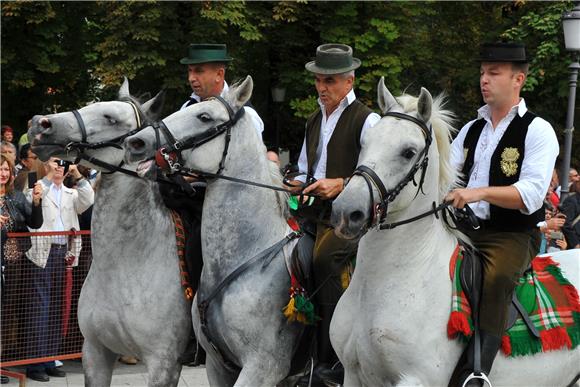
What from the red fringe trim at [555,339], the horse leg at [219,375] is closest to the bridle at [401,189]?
the red fringe trim at [555,339]

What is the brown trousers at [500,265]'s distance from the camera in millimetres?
5066

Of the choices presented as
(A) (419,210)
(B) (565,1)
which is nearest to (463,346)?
(A) (419,210)

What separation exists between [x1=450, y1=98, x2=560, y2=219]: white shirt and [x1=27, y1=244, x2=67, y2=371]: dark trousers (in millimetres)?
5348

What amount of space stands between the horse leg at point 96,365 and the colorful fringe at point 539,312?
271 cm

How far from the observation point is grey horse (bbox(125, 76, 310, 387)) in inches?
231

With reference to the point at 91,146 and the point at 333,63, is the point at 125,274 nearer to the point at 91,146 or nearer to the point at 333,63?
the point at 91,146

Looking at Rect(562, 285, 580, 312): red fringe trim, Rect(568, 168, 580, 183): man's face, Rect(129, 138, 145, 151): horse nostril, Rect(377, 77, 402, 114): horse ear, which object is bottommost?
Rect(568, 168, 580, 183): man's face

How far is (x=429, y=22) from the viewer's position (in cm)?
2483

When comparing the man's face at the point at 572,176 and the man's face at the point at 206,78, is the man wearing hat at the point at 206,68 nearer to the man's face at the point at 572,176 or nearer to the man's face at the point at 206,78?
the man's face at the point at 206,78

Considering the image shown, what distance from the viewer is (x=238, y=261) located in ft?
19.7

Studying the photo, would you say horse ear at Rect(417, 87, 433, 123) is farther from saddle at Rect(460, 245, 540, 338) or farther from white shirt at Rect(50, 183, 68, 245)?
white shirt at Rect(50, 183, 68, 245)

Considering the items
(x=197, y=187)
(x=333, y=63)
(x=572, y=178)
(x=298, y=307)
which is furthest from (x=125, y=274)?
(x=572, y=178)

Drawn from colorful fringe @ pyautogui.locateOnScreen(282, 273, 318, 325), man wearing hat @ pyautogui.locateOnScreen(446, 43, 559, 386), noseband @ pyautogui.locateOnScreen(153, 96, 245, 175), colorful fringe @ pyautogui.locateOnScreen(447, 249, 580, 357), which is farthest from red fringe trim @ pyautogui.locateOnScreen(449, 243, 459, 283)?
noseband @ pyautogui.locateOnScreen(153, 96, 245, 175)

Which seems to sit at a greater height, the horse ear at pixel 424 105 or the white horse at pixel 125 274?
the horse ear at pixel 424 105
